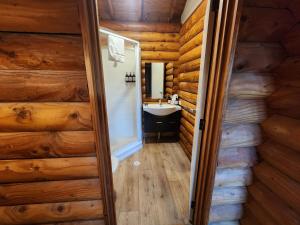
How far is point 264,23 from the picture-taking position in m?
0.89

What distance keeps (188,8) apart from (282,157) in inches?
105

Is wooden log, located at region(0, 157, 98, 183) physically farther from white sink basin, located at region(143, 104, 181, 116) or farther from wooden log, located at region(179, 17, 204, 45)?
wooden log, located at region(179, 17, 204, 45)

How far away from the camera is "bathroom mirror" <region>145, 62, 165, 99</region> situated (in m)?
3.12

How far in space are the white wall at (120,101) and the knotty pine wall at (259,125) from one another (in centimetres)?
209

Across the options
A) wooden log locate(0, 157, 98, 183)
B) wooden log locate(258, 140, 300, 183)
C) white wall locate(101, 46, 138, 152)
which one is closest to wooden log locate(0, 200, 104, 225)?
wooden log locate(0, 157, 98, 183)

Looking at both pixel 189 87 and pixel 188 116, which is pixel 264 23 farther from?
pixel 188 116

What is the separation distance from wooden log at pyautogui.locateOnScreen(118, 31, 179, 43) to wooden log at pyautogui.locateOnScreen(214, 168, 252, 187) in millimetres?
2736

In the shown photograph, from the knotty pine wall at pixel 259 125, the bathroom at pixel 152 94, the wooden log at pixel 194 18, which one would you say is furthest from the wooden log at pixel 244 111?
the wooden log at pixel 194 18

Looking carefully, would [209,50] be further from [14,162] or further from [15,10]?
[14,162]

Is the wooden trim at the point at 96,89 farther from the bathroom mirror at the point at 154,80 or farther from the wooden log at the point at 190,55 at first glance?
the bathroom mirror at the point at 154,80

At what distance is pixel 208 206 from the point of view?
1233 mm

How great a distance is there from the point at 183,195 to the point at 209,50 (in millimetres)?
1659

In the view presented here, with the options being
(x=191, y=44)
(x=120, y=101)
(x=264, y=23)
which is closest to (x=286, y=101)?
(x=264, y=23)

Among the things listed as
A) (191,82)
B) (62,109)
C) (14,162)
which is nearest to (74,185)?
(14,162)
